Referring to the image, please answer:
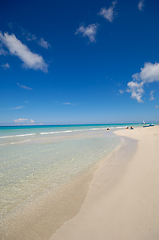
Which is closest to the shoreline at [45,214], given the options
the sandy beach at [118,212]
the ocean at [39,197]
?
the ocean at [39,197]

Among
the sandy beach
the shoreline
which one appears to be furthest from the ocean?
the sandy beach

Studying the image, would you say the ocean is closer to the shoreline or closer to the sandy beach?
the shoreline

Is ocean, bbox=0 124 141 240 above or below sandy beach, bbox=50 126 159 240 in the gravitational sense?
below

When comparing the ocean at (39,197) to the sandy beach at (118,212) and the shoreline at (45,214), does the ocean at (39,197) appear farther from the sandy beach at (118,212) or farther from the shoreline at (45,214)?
the sandy beach at (118,212)

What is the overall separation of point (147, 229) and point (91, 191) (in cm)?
180

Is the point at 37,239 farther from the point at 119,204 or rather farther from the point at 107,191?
the point at 107,191

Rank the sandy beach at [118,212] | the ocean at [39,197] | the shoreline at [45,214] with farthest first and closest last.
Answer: the ocean at [39,197]
the shoreline at [45,214]
the sandy beach at [118,212]

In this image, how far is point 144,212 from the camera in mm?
2654

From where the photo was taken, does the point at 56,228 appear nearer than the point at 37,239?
No

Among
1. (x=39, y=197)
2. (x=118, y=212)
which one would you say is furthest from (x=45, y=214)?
(x=118, y=212)

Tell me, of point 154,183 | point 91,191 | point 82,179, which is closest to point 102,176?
point 82,179

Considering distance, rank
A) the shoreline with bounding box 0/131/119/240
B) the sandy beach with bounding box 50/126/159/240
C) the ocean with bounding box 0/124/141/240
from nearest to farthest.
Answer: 1. the sandy beach with bounding box 50/126/159/240
2. the shoreline with bounding box 0/131/119/240
3. the ocean with bounding box 0/124/141/240

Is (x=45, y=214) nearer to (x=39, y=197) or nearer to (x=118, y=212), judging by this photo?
(x=39, y=197)

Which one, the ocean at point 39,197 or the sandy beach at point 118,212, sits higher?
the sandy beach at point 118,212
